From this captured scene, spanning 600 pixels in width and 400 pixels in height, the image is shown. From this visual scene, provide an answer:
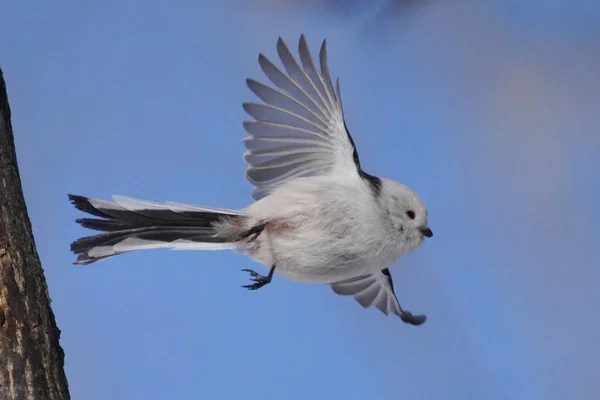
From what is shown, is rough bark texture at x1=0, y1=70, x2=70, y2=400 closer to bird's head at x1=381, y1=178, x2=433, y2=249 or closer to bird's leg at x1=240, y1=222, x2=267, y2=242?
bird's leg at x1=240, y1=222, x2=267, y2=242

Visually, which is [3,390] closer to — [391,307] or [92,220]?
[92,220]

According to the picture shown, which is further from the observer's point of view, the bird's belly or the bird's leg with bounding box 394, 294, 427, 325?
→ the bird's leg with bounding box 394, 294, 427, 325

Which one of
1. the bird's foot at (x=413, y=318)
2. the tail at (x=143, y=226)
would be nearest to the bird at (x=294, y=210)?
the tail at (x=143, y=226)

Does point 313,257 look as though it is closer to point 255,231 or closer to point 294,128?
point 255,231

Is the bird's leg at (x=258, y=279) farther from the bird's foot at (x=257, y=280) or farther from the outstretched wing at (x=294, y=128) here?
the outstretched wing at (x=294, y=128)

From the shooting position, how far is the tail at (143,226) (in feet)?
3.23

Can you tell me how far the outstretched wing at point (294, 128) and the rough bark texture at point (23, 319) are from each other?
1.48 feet

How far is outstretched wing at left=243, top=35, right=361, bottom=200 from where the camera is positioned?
118 cm

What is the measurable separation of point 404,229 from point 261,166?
275mm

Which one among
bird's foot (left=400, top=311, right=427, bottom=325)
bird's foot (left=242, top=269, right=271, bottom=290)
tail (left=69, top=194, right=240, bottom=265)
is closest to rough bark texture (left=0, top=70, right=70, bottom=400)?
tail (left=69, top=194, right=240, bottom=265)

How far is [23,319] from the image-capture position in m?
0.79

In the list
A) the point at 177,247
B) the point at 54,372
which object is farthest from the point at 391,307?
the point at 54,372

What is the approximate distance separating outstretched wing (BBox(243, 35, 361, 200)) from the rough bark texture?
452 millimetres

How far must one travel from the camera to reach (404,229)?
3.62 feet
